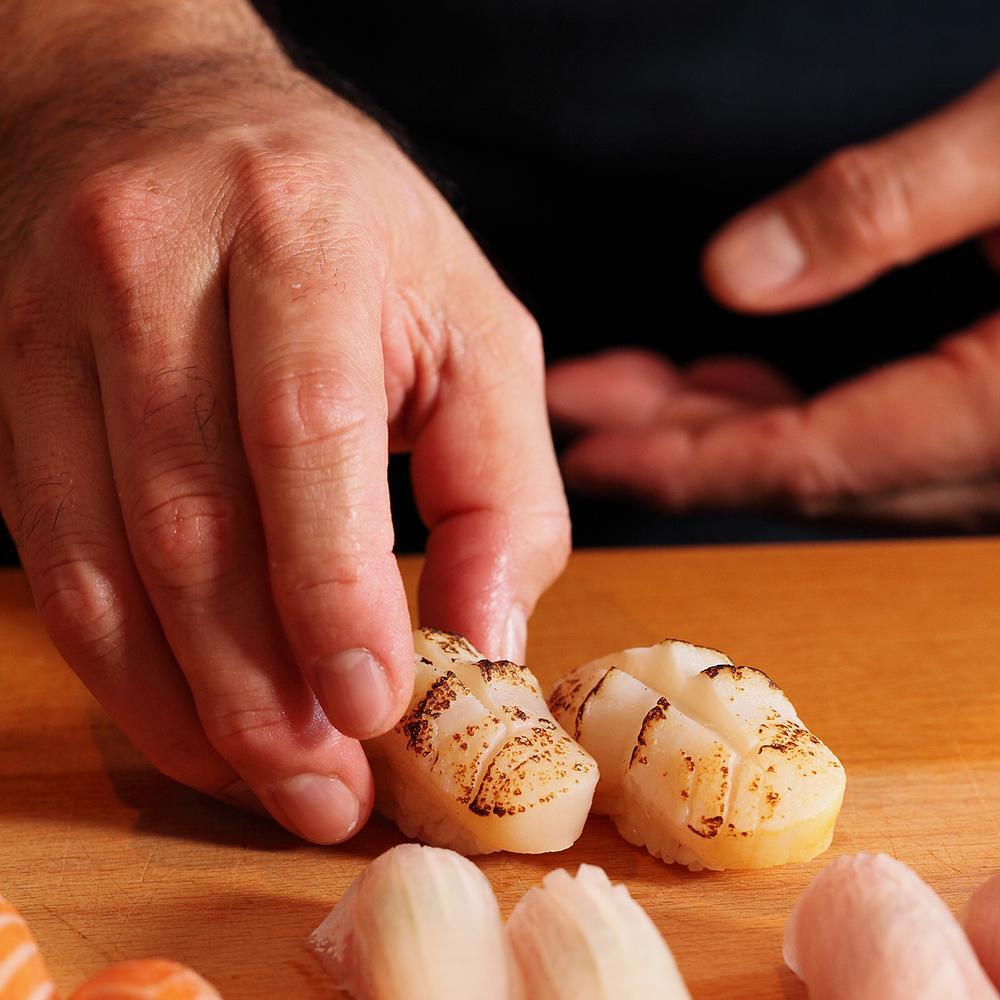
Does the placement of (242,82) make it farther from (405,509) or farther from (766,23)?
(766,23)

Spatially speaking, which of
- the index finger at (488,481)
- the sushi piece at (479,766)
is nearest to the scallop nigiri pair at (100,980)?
the sushi piece at (479,766)

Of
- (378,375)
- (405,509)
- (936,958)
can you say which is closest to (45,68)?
(378,375)

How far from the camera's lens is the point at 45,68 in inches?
50.7

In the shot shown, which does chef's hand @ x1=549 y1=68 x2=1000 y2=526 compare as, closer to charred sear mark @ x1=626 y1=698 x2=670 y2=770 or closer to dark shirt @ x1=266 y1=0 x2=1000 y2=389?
dark shirt @ x1=266 y1=0 x2=1000 y2=389

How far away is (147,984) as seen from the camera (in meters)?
0.70

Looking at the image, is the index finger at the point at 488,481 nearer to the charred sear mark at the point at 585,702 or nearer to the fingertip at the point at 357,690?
the charred sear mark at the point at 585,702

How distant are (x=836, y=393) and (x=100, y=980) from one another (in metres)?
1.40

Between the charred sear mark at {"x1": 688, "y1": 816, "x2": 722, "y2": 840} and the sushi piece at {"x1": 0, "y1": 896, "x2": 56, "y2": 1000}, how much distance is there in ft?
1.43

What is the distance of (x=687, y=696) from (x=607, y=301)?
1.12 metres

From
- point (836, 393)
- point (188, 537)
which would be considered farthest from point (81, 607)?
point (836, 393)

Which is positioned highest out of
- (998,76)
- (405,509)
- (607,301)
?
(998,76)

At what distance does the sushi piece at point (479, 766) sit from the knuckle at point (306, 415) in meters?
0.21

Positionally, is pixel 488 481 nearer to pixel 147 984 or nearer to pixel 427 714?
pixel 427 714

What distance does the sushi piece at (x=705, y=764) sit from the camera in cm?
87
